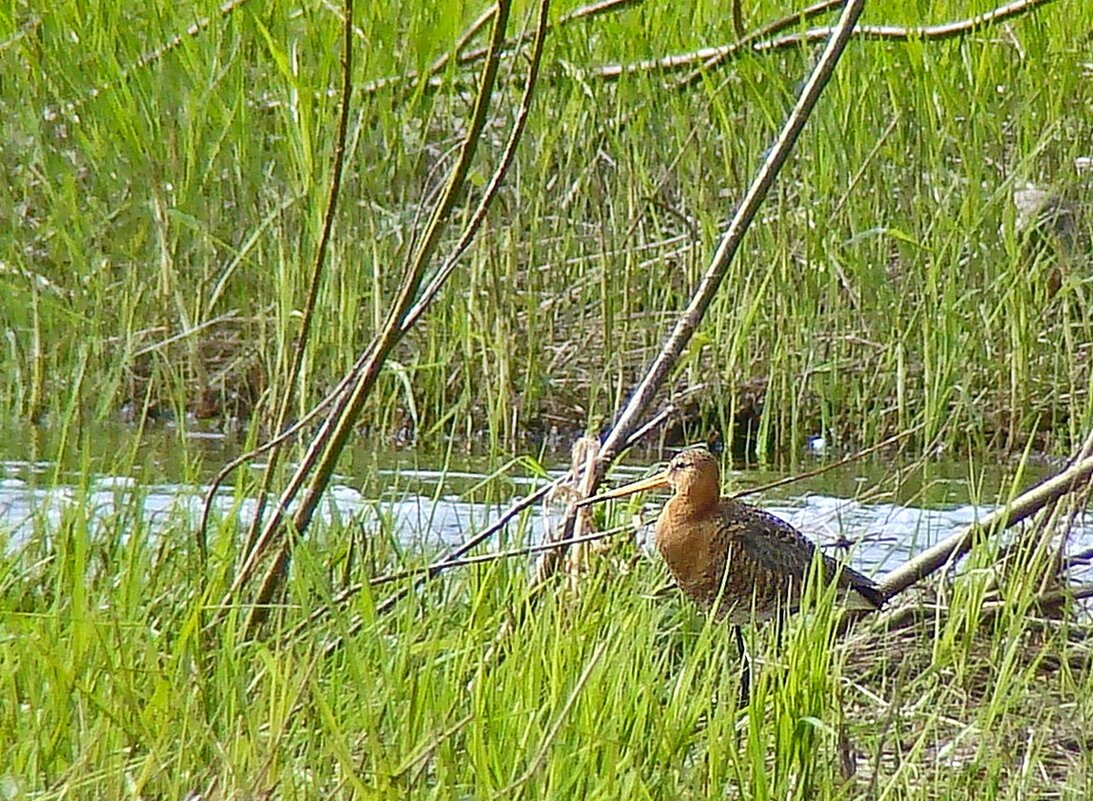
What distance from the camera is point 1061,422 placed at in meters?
5.65

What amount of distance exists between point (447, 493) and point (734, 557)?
64.1 inches

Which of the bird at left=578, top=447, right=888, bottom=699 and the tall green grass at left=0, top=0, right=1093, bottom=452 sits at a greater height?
the tall green grass at left=0, top=0, right=1093, bottom=452

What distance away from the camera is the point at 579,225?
5.91m

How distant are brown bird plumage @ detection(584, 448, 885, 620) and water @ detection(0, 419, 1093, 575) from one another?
1.11 feet

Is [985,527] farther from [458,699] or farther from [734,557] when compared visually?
[458,699]

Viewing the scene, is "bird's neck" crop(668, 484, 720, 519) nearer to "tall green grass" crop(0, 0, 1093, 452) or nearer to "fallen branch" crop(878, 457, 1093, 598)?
"fallen branch" crop(878, 457, 1093, 598)

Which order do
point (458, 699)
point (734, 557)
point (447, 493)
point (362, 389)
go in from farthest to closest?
point (447, 493) < point (734, 557) < point (362, 389) < point (458, 699)

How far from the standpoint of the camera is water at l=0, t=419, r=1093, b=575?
13.3 feet

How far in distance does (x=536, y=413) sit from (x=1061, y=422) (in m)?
1.44

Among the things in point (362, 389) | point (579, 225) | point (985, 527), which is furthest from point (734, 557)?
point (579, 225)

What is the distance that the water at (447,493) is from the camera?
4.06m

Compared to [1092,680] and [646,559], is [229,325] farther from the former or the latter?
[1092,680]

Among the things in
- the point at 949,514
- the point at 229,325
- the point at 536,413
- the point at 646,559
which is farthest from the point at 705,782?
the point at 229,325

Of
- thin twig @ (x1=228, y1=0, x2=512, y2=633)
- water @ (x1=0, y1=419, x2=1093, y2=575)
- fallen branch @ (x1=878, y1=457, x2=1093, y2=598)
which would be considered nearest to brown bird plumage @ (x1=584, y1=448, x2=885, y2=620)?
fallen branch @ (x1=878, y1=457, x2=1093, y2=598)
